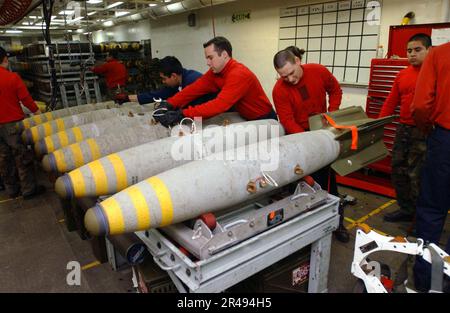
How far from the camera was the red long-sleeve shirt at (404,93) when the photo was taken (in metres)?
2.80

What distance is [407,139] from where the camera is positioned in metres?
2.93

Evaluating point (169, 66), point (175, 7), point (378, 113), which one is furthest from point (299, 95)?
point (175, 7)

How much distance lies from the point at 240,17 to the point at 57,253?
201 inches

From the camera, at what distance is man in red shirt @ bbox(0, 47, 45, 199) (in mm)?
3623

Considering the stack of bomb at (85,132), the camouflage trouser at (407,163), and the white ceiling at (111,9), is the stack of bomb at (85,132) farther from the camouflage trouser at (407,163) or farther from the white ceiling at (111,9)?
Result: the white ceiling at (111,9)

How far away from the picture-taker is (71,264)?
8.73 ft

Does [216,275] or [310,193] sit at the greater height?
[310,193]

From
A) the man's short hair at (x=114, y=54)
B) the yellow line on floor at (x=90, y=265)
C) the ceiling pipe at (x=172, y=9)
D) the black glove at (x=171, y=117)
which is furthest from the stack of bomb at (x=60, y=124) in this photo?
the man's short hair at (x=114, y=54)

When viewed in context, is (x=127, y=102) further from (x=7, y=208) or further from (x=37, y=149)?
(x=7, y=208)

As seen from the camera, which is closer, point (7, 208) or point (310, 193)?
point (310, 193)

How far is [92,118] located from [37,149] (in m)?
0.67

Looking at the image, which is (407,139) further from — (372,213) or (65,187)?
(65,187)

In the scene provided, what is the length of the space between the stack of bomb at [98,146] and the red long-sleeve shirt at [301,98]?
479mm

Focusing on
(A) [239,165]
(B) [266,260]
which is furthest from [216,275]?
(A) [239,165]
